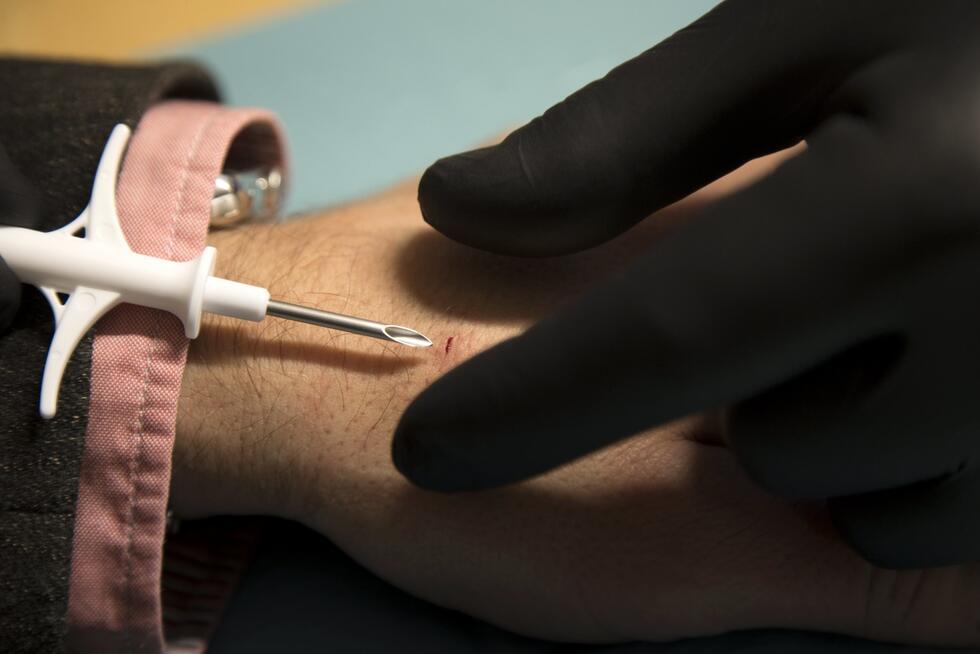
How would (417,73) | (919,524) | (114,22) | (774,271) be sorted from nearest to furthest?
(774,271) → (919,524) → (417,73) → (114,22)

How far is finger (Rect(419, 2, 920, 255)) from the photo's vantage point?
1.77ft

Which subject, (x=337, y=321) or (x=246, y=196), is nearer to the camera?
(x=337, y=321)

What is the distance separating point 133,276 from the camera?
59 centimetres

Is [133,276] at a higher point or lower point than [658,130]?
lower

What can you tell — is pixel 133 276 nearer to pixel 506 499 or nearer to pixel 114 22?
pixel 506 499

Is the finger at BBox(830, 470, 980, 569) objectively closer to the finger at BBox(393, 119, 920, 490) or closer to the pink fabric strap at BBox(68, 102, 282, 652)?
the finger at BBox(393, 119, 920, 490)

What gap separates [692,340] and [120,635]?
54 centimetres

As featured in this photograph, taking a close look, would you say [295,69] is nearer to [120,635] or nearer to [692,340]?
[120,635]

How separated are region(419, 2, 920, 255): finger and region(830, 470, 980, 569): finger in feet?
0.90

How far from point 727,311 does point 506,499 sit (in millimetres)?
267

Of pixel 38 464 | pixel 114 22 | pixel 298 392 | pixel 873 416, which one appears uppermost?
pixel 114 22

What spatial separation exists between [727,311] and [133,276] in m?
0.44

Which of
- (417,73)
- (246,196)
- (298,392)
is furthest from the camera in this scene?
(417,73)

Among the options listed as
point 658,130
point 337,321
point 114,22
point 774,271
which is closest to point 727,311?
point 774,271
